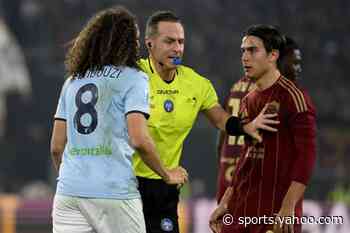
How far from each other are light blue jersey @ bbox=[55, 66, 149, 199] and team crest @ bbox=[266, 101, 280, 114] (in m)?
0.95

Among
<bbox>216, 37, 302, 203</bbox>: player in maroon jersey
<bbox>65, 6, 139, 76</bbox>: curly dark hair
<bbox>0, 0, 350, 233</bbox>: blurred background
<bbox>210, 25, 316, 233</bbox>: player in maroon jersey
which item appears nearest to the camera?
<bbox>65, 6, 139, 76</bbox>: curly dark hair

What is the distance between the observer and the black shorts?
7055mm

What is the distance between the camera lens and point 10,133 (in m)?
18.6

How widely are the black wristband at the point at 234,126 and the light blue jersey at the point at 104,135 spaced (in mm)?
1028

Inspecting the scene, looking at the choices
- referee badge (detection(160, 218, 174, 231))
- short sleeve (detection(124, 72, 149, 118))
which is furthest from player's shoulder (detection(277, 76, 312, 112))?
referee badge (detection(160, 218, 174, 231))

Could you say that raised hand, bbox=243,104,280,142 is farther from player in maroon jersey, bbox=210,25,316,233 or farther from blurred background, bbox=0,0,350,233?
blurred background, bbox=0,0,350,233

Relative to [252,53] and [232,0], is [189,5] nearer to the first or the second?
[232,0]

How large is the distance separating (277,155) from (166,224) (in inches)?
37.2

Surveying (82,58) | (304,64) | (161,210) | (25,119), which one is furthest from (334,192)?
(82,58)

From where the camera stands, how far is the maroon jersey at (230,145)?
827cm

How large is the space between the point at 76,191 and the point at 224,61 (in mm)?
11973

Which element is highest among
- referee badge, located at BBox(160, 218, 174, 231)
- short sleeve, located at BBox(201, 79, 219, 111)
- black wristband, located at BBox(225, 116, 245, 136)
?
short sleeve, located at BBox(201, 79, 219, 111)

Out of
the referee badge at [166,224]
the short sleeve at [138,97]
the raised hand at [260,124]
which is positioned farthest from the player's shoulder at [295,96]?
the referee badge at [166,224]

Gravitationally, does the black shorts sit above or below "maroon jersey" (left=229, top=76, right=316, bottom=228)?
below
